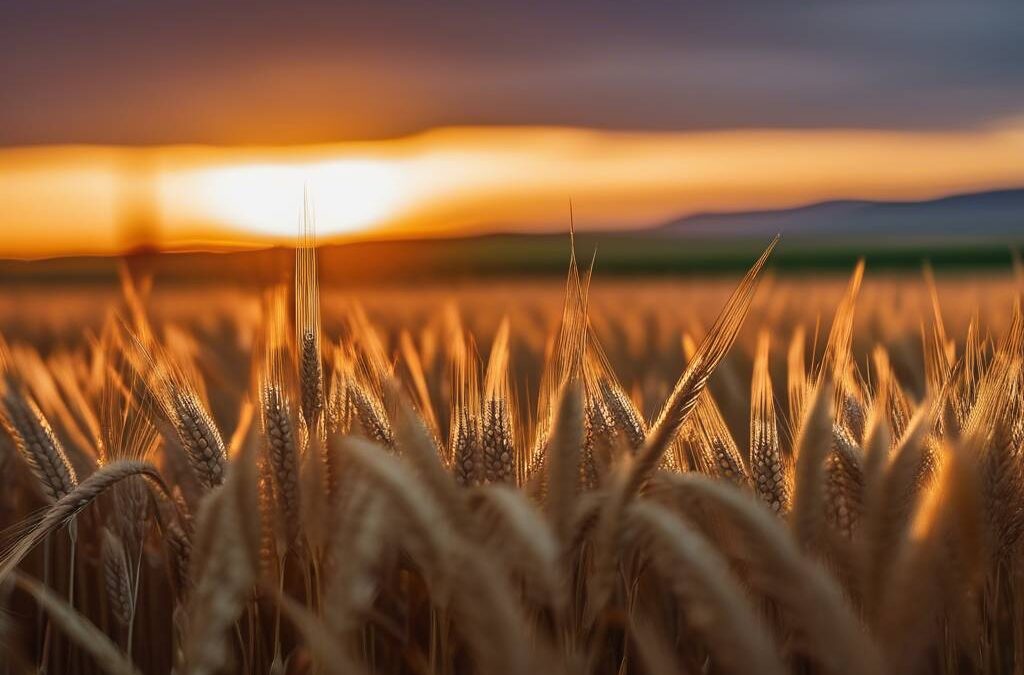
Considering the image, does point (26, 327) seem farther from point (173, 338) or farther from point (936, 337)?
point (936, 337)

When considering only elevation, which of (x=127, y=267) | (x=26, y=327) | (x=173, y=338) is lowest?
(x=26, y=327)

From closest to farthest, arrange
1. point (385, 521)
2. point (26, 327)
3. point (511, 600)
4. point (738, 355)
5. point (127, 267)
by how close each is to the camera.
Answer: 1. point (511, 600)
2. point (385, 521)
3. point (127, 267)
4. point (738, 355)
5. point (26, 327)

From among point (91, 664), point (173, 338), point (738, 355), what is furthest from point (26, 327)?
point (91, 664)

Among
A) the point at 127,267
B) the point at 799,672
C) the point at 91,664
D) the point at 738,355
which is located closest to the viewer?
the point at 799,672

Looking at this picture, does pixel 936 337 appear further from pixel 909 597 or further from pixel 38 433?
pixel 38 433

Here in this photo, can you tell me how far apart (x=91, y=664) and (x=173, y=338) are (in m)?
0.79

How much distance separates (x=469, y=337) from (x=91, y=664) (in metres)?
0.83

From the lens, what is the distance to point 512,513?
1107mm

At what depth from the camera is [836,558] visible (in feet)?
4.42

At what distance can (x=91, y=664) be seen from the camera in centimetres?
178

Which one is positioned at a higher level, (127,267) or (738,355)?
(127,267)

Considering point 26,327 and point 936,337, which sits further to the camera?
point 26,327

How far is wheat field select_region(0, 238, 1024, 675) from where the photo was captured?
1.10m

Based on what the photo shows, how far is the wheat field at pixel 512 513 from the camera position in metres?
1.10
